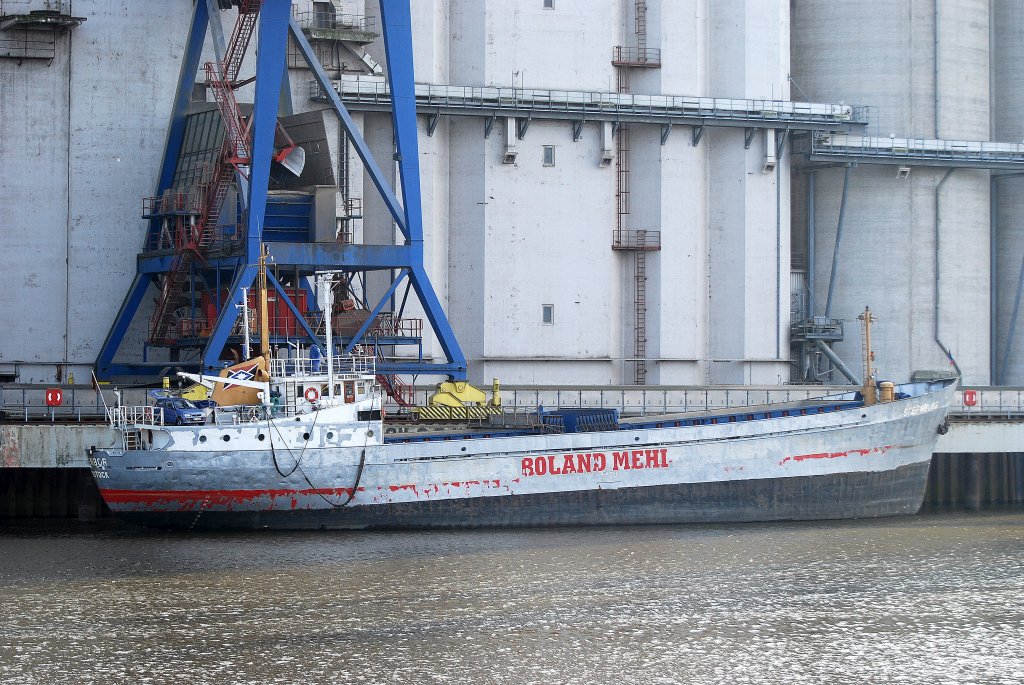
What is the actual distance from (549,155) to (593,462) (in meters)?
17.3

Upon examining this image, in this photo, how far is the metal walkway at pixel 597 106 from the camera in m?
54.4

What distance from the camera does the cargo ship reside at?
4016cm

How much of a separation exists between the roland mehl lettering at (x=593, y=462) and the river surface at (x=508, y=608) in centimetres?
282

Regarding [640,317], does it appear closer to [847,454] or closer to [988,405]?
[988,405]

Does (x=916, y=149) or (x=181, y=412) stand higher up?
(x=916, y=149)

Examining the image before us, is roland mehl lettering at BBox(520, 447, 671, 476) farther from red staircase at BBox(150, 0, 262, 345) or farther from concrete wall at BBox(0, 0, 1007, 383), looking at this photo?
concrete wall at BBox(0, 0, 1007, 383)

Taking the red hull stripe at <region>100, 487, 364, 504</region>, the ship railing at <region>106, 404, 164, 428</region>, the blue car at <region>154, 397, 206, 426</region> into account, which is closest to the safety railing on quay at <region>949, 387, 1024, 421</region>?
the red hull stripe at <region>100, 487, 364, 504</region>

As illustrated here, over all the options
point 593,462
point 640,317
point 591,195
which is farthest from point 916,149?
point 593,462

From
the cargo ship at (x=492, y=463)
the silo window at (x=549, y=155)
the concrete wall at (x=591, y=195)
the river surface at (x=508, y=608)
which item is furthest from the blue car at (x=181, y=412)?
the silo window at (x=549, y=155)

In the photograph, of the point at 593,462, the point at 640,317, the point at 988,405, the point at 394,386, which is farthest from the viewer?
the point at 640,317

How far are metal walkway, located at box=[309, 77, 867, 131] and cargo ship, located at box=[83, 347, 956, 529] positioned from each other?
1242 cm

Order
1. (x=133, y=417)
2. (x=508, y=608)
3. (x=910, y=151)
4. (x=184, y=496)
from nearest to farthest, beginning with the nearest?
(x=508, y=608)
(x=184, y=496)
(x=133, y=417)
(x=910, y=151)

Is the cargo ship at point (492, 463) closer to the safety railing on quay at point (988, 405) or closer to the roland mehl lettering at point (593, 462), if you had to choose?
the roland mehl lettering at point (593, 462)

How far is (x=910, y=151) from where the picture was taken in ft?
203
